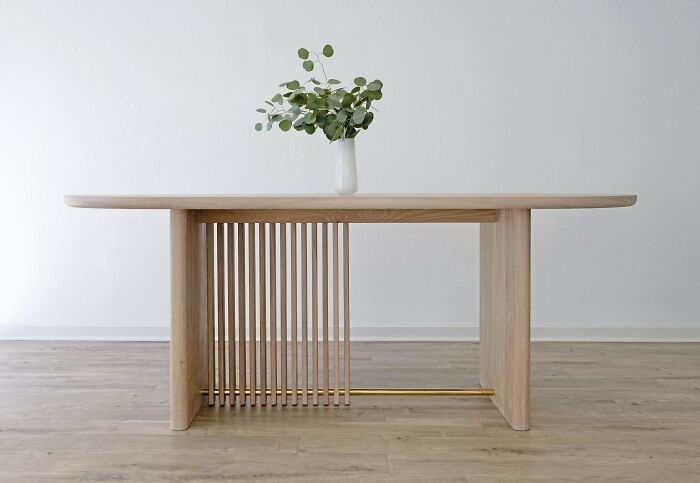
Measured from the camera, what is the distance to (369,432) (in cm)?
205

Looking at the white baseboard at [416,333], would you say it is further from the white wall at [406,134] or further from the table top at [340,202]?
the table top at [340,202]

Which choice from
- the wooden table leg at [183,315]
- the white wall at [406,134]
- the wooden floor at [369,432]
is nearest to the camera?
the wooden floor at [369,432]

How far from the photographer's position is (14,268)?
3504mm

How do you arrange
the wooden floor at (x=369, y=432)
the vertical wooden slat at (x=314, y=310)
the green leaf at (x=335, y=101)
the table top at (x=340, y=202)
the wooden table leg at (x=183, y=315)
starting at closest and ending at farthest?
1. the wooden floor at (x=369, y=432)
2. the table top at (x=340, y=202)
3. the wooden table leg at (x=183, y=315)
4. the green leaf at (x=335, y=101)
5. the vertical wooden slat at (x=314, y=310)

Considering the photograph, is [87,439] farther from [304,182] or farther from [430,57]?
[430,57]

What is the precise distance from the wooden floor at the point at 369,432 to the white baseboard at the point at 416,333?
1.77 ft

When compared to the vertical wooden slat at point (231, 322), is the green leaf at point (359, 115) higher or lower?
higher

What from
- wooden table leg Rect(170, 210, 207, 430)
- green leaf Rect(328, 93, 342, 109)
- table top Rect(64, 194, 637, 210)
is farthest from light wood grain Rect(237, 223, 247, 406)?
green leaf Rect(328, 93, 342, 109)

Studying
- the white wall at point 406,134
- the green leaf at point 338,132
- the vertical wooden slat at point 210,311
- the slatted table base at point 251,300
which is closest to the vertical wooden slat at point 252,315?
the slatted table base at point 251,300

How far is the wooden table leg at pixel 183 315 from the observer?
2.03 metres

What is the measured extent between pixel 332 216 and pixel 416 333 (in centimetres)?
143

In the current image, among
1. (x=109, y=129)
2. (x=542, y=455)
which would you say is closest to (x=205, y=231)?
(x=542, y=455)

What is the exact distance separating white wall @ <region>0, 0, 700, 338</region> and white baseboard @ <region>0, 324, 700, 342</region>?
0.4 inches

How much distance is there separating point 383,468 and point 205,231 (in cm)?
93
